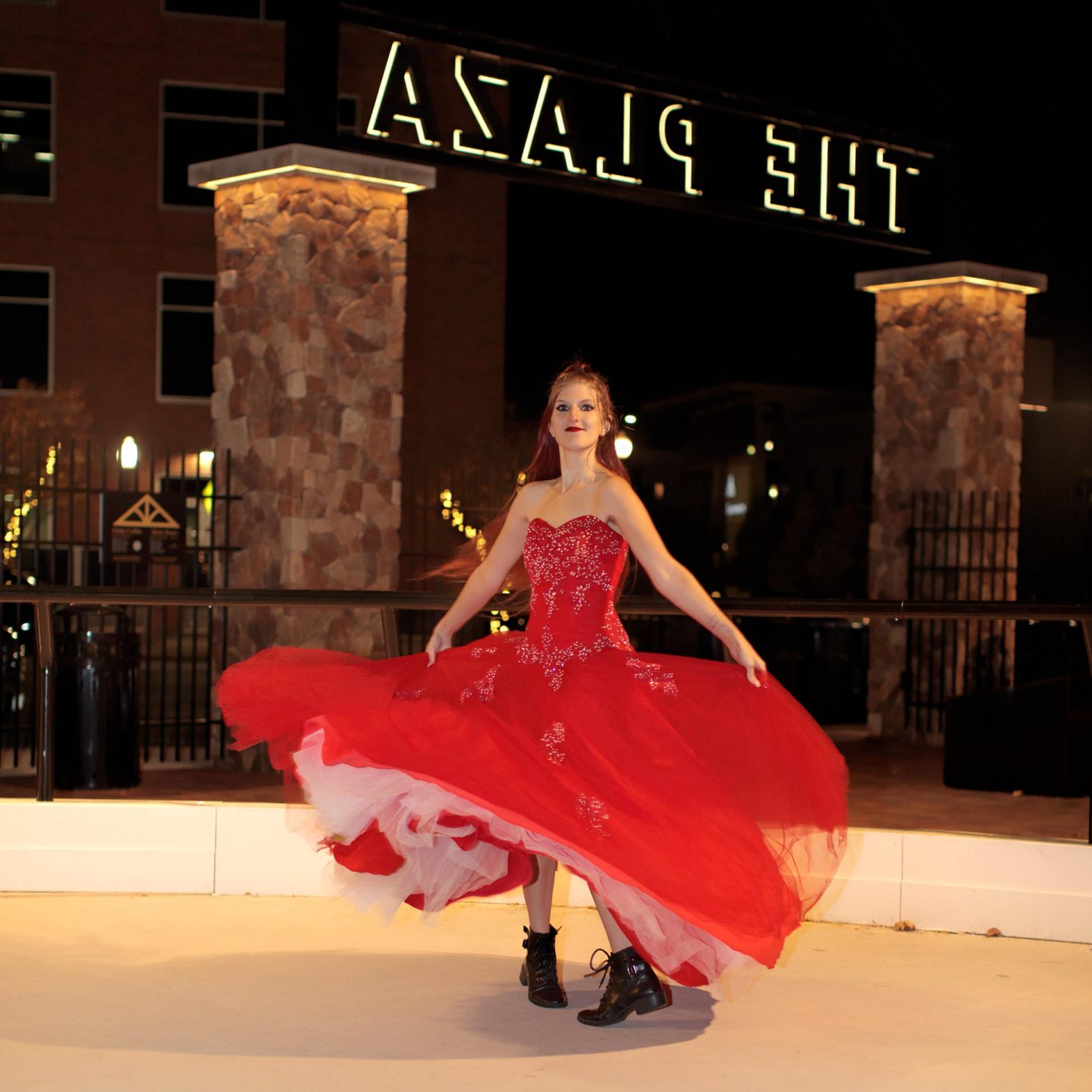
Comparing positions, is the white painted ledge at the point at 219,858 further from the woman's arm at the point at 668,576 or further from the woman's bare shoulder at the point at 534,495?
the woman's bare shoulder at the point at 534,495

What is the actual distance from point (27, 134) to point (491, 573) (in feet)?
92.5

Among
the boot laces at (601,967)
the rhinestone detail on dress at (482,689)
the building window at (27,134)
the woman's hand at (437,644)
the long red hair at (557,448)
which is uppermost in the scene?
the building window at (27,134)

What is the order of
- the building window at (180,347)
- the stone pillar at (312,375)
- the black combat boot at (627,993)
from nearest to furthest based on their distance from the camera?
the black combat boot at (627,993), the stone pillar at (312,375), the building window at (180,347)

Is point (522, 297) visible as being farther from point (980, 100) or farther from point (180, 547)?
point (180, 547)

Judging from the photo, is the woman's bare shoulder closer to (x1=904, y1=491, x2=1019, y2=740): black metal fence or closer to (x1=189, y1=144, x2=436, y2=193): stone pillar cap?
(x1=189, y1=144, x2=436, y2=193): stone pillar cap

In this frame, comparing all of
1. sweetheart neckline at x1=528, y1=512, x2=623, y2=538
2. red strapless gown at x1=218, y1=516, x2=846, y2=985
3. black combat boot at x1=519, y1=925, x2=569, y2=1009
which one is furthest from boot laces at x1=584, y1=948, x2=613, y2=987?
sweetheart neckline at x1=528, y1=512, x2=623, y2=538

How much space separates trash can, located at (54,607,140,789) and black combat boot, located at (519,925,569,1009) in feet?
18.7

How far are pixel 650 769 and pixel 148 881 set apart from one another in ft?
9.76

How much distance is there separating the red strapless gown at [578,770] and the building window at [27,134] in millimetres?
27779

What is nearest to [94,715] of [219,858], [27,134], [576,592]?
[219,858]

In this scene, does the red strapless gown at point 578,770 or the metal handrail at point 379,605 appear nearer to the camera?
the red strapless gown at point 578,770

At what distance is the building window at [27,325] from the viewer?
99.4ft

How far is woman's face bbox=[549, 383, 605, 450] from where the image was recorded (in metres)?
5.08

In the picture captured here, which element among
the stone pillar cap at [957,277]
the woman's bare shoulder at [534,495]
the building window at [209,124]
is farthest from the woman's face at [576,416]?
the building window at [209,124]
